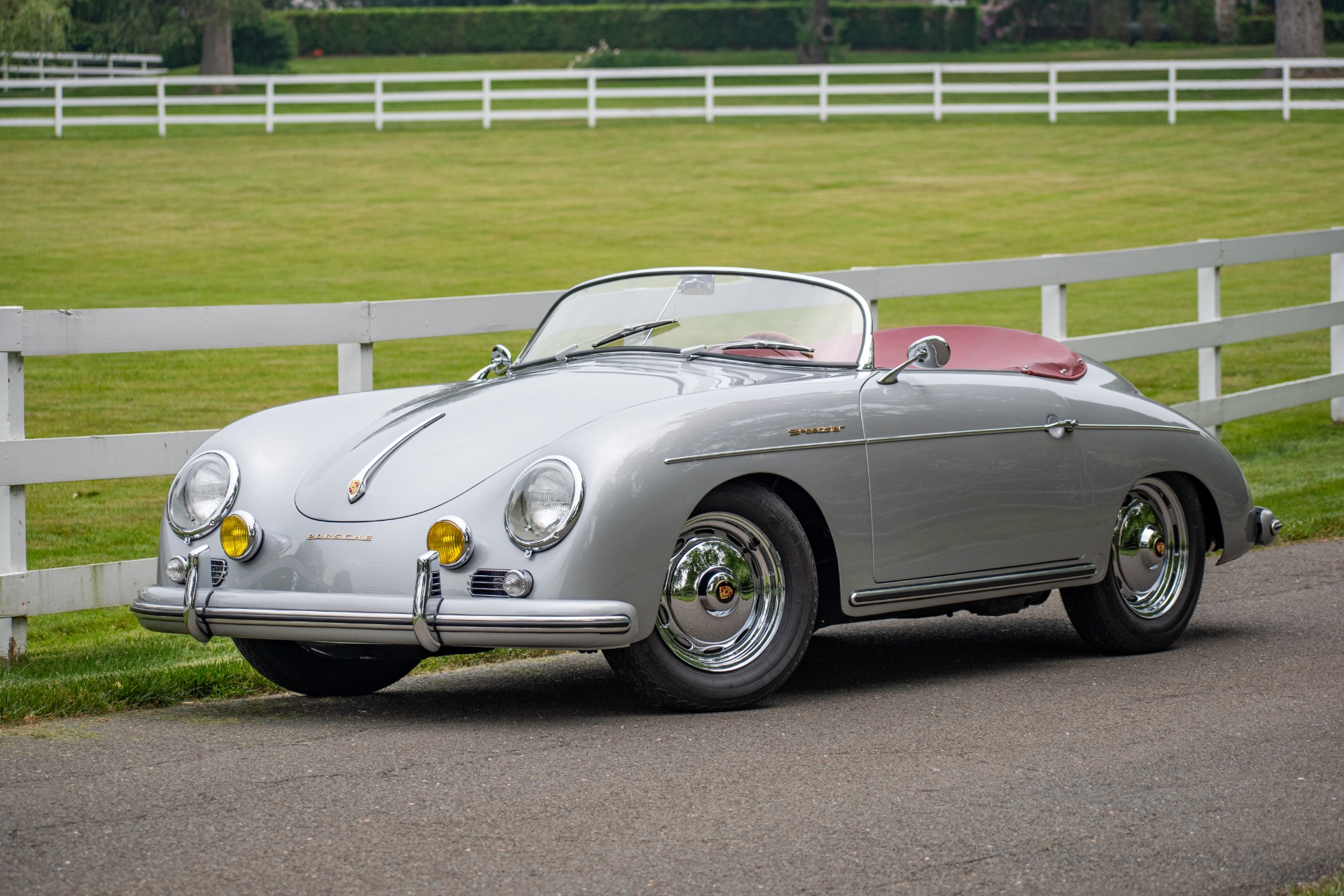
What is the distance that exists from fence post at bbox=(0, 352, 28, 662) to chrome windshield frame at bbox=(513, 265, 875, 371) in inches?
72.5

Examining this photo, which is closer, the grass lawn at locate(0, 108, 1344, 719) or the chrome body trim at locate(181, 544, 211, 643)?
the chrome body trim at locate(181, 544, 211, 643)

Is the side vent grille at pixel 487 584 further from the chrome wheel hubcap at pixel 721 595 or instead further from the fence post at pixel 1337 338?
the fence post at pixel 1337 338

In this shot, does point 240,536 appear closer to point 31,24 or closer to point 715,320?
point 715,320

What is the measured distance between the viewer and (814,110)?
124 feet

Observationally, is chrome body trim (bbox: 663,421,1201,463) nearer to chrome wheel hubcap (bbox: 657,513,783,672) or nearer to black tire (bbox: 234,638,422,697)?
chrome wheel hubcap (bbox: 657,513,783,672)

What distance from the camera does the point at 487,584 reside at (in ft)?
16.3

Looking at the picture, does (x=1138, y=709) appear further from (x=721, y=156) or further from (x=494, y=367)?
(x=721, y=156)

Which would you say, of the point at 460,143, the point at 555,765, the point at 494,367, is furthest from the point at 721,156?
the point at 555,765

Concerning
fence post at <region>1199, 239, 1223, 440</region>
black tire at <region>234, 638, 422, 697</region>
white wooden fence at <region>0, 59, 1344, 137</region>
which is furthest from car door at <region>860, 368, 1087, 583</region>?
white wooden fence at <region>0, 59, 1344, 137</region>

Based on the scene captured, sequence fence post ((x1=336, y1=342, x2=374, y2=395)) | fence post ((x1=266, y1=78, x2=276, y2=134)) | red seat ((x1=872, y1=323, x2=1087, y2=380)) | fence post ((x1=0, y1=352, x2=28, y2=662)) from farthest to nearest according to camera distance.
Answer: fence post ((x1=266, y1=78, x2=276, y2=134)) → fence post ((x1=336, y1=342, x2=374, y2=395)) → red seat ((x1=872, y1=323, x2=1087, y2=380)) → fence post ((x1=0, y1=352, x2=28, y2=662))

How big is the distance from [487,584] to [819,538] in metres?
1.22

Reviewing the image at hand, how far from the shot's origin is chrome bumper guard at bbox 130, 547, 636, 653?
4.87 meters

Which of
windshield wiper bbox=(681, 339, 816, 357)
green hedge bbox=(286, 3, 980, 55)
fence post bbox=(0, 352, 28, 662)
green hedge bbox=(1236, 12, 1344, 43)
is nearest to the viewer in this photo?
windshield wiper bbox=(681, 339, 816, 357)

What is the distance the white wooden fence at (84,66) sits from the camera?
47.6 m
